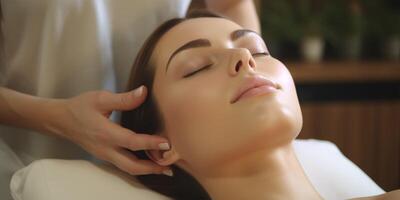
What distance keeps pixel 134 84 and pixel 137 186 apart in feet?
0.71

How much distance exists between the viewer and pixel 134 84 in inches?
46.6

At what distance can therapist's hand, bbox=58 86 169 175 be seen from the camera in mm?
1050

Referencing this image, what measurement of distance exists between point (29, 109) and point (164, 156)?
304 millimetres

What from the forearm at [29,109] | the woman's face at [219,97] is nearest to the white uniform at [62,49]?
the forearm at [29,109]

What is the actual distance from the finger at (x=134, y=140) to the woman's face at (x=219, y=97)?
0.12 ft

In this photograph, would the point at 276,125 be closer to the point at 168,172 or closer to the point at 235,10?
the point at 168,172

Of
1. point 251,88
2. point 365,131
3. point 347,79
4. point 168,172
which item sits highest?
point 251,88

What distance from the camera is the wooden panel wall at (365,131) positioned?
270 centimetres

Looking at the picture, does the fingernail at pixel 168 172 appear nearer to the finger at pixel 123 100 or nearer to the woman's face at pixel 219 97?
the woman's face at pixel 219 97

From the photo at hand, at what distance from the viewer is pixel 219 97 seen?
994 mm

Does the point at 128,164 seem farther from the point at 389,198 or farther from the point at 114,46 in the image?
the point at 389,198

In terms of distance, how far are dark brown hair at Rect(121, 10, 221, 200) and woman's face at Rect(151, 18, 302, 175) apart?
0.03m

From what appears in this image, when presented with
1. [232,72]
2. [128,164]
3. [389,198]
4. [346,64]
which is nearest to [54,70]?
[128,164]

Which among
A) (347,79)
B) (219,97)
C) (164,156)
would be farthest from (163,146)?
(347,79)
